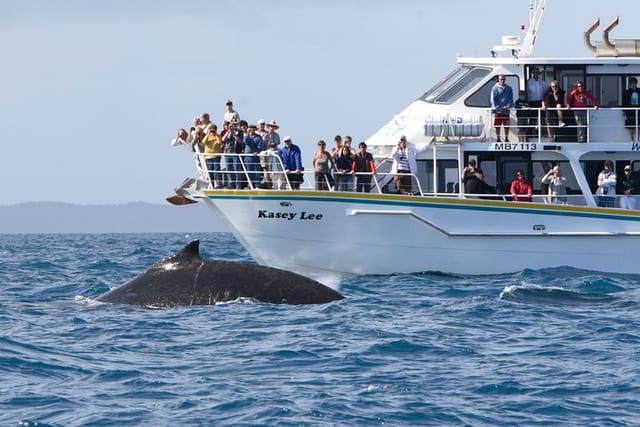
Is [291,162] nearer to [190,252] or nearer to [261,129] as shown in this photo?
[261,129]

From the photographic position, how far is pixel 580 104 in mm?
28578

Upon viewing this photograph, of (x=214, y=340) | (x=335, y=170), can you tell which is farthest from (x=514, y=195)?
(x=214, y=340)

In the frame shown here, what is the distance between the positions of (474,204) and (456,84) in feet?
12.3

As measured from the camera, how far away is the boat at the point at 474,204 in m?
27.0

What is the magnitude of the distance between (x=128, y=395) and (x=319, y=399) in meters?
1.95

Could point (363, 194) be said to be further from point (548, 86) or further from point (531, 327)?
point (531, 327)

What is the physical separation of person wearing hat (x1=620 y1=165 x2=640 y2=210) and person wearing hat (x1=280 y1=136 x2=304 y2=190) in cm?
721

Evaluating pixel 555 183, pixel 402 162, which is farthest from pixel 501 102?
pixel 402 162

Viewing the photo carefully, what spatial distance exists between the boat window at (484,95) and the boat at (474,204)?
0.07 feet

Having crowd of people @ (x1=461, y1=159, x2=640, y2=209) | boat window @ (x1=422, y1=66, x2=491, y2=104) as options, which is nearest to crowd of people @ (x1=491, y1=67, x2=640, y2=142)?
boat window @ (x1=422, y1=66, x2=491, y2=104)

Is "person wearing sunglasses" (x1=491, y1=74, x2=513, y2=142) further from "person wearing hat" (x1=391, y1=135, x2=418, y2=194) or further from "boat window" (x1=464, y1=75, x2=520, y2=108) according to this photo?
"person wearing hat" (x1=391, y1=135, x2=418, y2=194)

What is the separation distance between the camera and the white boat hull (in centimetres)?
2689

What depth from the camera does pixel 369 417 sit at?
12.0 metres

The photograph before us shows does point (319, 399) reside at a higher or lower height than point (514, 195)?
lower
